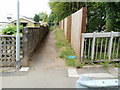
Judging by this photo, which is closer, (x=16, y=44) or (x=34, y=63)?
(x=16, y=44)

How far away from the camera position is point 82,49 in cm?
466

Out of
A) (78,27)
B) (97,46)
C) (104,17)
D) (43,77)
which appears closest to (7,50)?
(43,77)

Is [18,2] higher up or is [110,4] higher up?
[110,4]

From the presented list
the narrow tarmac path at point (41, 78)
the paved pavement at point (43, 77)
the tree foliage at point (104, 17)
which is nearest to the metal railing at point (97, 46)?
the paved pavement at point (43, 77)

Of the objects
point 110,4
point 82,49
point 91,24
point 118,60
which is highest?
point 110,4

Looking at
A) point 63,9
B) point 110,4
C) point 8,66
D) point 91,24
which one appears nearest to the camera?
point 8,66

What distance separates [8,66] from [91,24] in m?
5.44

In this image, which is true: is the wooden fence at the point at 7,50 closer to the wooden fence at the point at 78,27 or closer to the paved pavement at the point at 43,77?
the paved pavement at the point at 43,77

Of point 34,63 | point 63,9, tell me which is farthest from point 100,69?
point 63,9

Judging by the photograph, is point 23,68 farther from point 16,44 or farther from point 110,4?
point 110,4

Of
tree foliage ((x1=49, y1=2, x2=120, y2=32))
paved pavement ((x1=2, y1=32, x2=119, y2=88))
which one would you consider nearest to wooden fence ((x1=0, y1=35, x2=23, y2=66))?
paved pavement ((x1=2, y1=32, x2=119, y2=88))

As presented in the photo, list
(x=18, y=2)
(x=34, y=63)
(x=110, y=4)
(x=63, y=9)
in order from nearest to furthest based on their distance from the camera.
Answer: (x=18, y=2) → (x=34, y=63) → (x=110, y=4) → (x=63, y=9)

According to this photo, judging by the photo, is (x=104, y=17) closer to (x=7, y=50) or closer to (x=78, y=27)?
(x=78, y=27)

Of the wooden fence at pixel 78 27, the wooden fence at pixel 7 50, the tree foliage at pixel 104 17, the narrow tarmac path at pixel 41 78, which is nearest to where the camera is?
the narrow tarmac path at pixel 41 78
